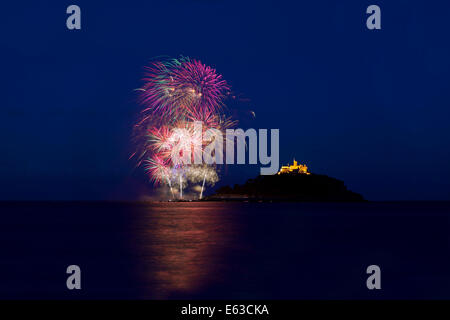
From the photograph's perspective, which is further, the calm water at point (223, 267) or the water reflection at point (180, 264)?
the water reflection at point (180, 264)

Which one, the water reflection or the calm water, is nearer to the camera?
the calm water

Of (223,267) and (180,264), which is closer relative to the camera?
(223,267)

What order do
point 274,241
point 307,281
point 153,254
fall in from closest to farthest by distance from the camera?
point 307,281 → point 153,254 → point 274,241

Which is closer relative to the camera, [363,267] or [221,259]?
[363,267]
